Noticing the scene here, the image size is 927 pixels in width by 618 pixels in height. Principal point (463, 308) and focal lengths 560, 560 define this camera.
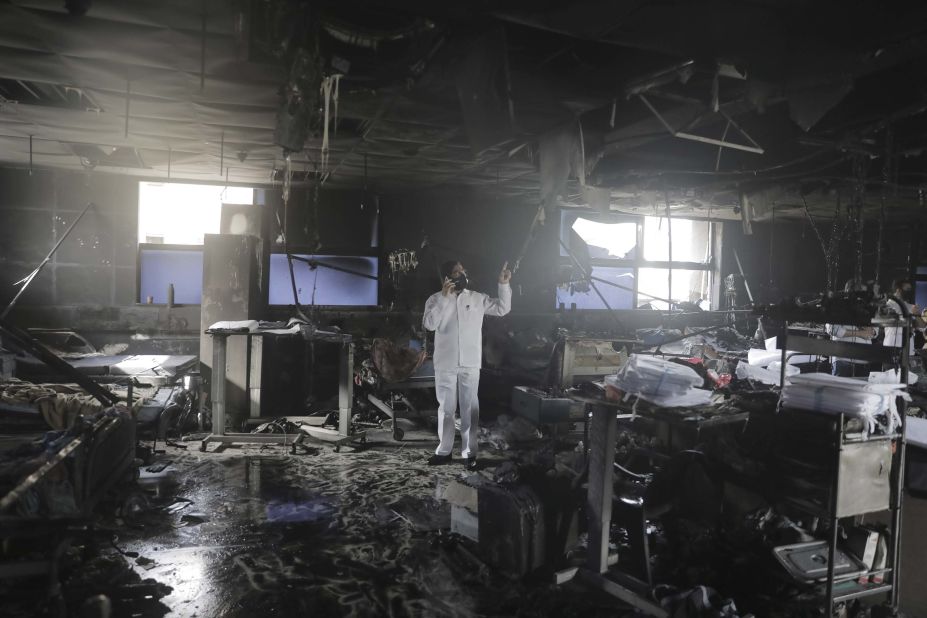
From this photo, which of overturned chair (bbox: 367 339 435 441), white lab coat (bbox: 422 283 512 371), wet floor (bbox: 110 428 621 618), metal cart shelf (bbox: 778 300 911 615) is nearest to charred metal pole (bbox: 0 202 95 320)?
wet floor (bbox: 110 428 621 618)

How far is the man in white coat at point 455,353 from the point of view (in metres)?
6.66

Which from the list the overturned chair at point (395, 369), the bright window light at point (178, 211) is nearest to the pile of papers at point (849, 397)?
the overturned chair at point (395, 369)

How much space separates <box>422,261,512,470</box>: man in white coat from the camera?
6.66 metres

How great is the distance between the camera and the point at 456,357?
668 centimetres

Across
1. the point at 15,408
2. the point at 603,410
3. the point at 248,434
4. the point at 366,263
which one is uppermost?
the point at 366,263

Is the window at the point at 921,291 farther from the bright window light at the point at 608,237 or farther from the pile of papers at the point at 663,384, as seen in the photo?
the pile of papers at the point at 663,384

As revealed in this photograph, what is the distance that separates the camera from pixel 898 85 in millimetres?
4590

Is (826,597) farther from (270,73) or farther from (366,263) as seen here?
(366,263)

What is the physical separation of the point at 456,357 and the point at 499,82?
350 centimetres

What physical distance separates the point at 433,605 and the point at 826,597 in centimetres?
235

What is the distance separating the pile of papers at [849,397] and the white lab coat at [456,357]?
371 cm

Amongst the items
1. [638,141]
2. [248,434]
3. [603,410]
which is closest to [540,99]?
[638,141]

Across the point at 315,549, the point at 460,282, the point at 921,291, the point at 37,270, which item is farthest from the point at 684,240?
the point at 37,270

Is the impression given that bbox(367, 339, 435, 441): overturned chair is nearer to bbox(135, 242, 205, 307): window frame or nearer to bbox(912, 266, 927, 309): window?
bbox(135, 242, 205, 307): window frame
